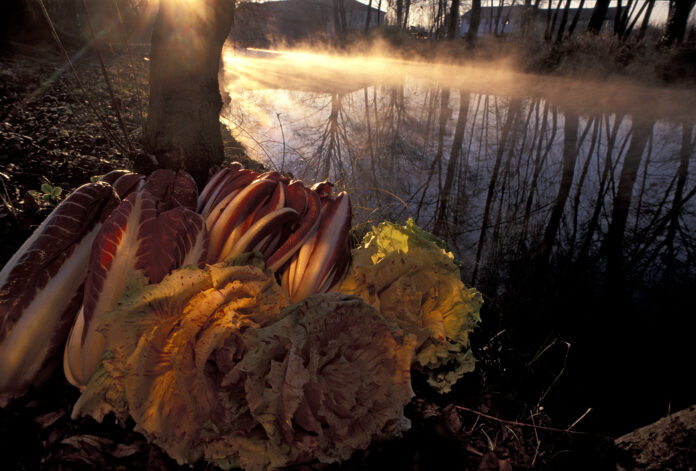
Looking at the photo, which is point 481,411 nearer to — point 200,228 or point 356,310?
point 356,310

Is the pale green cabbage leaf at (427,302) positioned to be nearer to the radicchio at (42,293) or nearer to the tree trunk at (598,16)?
the radicchio at (42,293)

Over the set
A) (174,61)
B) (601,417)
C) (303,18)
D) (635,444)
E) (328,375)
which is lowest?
(601,417)

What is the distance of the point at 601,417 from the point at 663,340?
4.44 ft

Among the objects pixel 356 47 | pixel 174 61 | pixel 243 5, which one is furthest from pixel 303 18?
pixel 174 61

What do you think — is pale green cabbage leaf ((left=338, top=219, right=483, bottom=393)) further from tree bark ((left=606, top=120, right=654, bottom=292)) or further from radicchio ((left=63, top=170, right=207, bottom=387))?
tree bark ((left=606, top=120, right=654, bottom=292))

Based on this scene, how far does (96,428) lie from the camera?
1157mm

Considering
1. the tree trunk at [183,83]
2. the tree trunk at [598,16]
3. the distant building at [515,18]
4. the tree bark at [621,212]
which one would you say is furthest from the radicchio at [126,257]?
the distant building at [515,18]

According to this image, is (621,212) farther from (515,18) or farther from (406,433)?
(515,18)

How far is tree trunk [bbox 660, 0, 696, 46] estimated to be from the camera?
14.0 m

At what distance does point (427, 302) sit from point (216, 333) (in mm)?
825

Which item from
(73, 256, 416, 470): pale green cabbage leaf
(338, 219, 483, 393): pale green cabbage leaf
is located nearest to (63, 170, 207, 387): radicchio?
(73, 256, 416, 470): pale green cabbage leaf

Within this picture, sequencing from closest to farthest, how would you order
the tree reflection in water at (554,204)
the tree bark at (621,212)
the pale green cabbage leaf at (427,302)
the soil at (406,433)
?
1. the soil at (406,433)
2. the pale green cabbage leaf at (427,302)
3. the tree reflection in water at (554,204)
4. the tree bark at (621,212)

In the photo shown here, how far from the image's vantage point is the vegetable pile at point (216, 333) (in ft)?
3.25

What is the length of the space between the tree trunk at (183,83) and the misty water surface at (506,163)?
1.48 m
